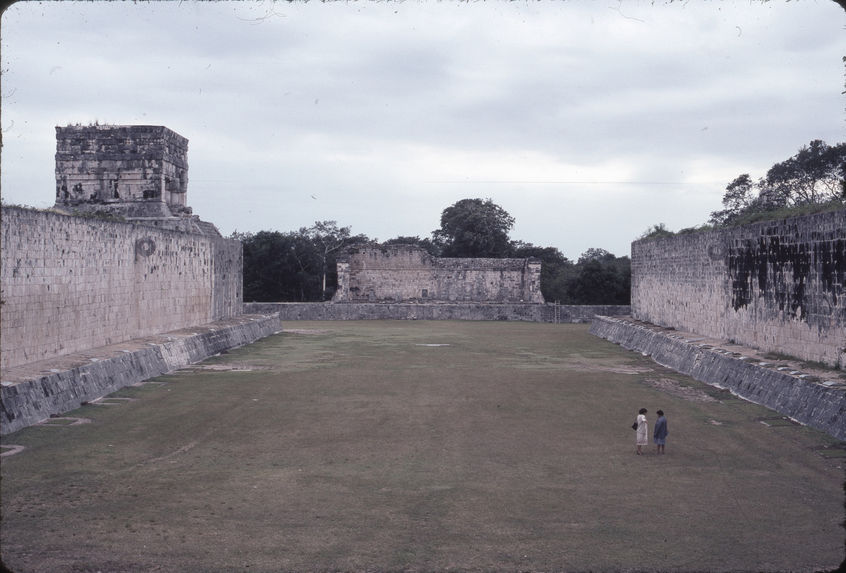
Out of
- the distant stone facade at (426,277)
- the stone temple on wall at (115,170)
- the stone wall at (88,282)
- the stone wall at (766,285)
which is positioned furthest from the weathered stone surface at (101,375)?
the distant stone facade at (426,277)

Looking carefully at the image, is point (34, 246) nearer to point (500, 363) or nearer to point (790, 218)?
point (500, 363)

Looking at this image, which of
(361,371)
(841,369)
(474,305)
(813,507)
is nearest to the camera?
(813,507)

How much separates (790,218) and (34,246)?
42.0 feet

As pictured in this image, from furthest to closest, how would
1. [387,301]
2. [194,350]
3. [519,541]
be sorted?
1. [387,301]
2. [194,350]
3. [519,541]

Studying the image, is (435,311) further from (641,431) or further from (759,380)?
(641,431)

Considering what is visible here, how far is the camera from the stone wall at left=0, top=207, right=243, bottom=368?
12.0 meters

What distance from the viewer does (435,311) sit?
34125 millimetres

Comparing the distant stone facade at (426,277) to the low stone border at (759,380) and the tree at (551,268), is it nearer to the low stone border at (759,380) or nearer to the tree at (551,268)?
the tree at (551,268)

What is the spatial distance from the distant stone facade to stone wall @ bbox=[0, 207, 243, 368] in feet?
48.5

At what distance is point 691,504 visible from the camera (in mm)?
7211

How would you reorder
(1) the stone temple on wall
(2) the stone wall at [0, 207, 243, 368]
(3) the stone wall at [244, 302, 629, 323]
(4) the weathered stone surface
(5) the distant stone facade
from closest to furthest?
(4) the weathered stone surface → (2) the stone wall at [0, 207, 243, 368] → (1) the stone temple on wall → (3) the stone wall at [244, 302, 629, 323] → (5) the distant stone facade

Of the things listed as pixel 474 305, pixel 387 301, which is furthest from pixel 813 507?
pixel 387 301

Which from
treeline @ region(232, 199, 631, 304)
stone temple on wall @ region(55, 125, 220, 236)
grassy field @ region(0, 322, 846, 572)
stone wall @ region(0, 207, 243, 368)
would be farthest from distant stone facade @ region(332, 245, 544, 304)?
grassy field @ region(0, 322, 846, 572)

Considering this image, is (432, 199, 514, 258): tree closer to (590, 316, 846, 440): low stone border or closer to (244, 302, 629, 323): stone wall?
(244, 302, 629, 323): stone wall
